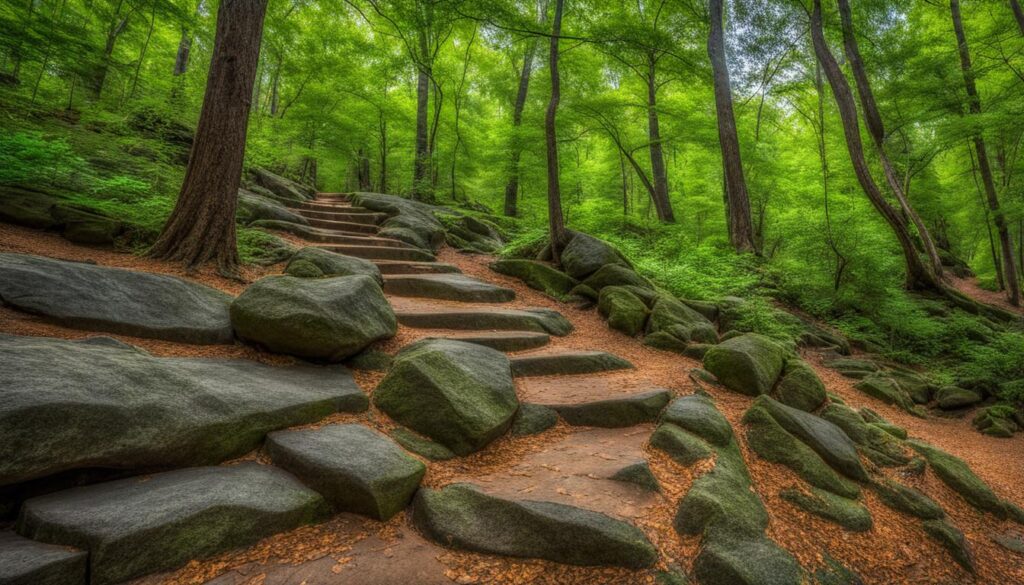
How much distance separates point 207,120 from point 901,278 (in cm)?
1596

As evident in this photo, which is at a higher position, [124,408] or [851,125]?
[851,125]

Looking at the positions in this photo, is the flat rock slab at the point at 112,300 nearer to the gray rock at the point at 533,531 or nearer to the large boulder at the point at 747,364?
the gray rock at the point at 533,531

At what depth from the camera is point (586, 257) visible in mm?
7945

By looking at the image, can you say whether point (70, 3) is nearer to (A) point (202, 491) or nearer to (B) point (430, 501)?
(A) point (202, 491)

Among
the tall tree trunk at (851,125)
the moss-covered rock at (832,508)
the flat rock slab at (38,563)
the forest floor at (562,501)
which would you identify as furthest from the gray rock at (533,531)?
the tall tree trunk at (851,125)

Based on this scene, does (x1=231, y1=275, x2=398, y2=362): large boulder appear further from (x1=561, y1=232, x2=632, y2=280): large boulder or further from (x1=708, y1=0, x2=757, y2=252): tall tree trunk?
(x1=708, y1=0, x2=757, y2=252): tall tree trunk

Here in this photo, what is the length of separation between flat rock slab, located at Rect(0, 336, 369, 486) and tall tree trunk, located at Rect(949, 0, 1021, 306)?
16158 mm

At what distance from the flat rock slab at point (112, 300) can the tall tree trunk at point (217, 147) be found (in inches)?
58.6

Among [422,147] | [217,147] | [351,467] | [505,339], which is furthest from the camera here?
[422,147]

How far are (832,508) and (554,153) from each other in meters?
6.90

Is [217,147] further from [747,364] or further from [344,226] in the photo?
[747,364]

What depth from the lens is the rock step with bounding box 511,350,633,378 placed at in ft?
15.4

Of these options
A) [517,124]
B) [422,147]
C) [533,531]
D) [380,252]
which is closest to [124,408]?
[533,531]

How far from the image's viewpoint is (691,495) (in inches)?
107
